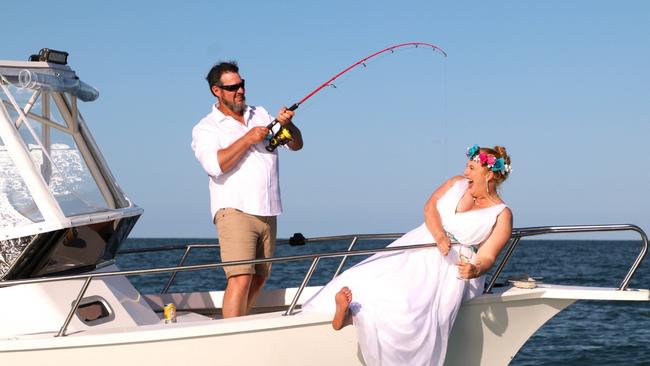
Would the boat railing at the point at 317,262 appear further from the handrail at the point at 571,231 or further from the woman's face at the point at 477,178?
the woman's face at the point at 477,178

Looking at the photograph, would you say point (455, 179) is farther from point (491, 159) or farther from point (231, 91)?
point (231, 91)

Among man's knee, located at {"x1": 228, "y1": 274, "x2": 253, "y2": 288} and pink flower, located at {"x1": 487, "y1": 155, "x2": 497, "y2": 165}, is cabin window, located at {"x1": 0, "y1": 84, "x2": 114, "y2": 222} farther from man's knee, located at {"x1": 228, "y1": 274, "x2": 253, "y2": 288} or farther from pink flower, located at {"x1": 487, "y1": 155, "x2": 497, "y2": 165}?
pink flower, located at {"x1": 487, "y1": 155, "x2": 497, "y2": 165}

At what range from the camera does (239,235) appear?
6.17 m

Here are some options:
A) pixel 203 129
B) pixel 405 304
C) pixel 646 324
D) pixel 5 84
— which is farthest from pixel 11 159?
pixel 646 324

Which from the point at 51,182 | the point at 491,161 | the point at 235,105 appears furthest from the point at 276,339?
the point at 51,182

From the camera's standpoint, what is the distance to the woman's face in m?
5.95

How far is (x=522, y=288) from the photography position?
20.6ft

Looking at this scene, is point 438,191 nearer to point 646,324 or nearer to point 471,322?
point 471,322

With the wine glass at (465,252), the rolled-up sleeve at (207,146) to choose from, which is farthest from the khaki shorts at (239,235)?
the wine glass at (465,252)

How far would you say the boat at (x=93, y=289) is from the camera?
223 inches

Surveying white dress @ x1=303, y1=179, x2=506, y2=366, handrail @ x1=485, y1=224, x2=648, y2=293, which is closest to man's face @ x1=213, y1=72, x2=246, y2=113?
white dress @ x1=303, y1=179, x2=506, y2=366

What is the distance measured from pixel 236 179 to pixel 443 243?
134 cm

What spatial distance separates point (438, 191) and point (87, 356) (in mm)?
2257

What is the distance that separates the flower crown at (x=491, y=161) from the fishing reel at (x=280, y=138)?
111 cm
